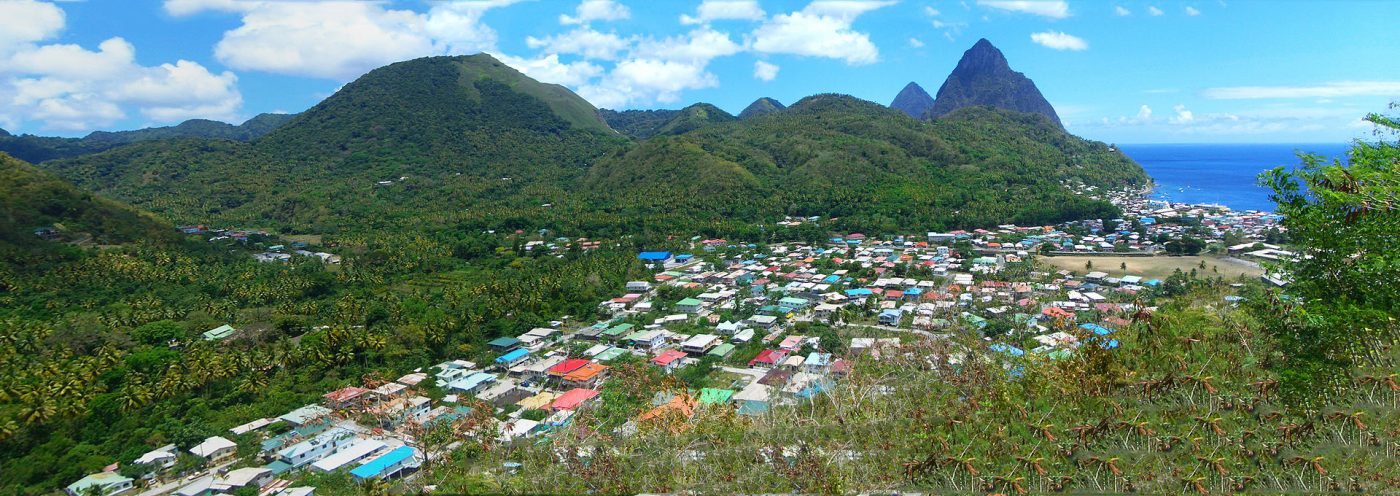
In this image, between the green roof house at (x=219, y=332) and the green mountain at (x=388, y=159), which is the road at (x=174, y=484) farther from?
the green mountain at (x=388, y=159)

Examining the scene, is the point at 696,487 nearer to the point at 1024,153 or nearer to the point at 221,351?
the point at 221,351

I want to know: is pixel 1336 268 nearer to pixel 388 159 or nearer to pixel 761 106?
pixel 388 159

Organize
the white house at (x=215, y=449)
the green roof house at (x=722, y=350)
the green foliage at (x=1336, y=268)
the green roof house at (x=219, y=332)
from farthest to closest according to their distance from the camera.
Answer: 1. the green roof house at (x=219, y=332)
2. the green roof house at (x=722, y=350)
3. the white house at (x=215, y=449)
4. the green foliage at (x=1336, y=268)

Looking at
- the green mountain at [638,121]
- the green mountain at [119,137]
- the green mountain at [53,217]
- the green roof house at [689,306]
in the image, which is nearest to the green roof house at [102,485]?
the green roof house at [689,306]

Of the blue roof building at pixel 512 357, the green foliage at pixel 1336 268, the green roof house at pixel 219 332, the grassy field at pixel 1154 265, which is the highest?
the green foliage at pixel 1336 268

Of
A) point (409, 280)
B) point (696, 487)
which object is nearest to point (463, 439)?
point (696, 487)

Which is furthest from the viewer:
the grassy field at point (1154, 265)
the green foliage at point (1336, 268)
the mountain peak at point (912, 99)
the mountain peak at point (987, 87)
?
the mountain peak at point (912, 99)

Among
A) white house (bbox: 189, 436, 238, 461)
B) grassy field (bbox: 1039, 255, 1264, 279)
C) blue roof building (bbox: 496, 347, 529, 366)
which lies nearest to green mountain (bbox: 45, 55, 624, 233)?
blue roof building (bbox: 496, 347, 529, 366)
